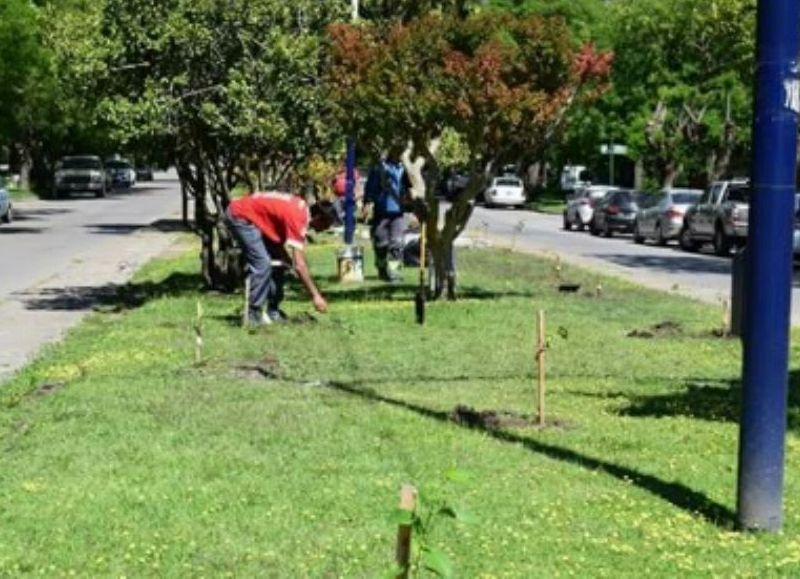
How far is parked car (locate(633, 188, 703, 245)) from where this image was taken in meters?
37.1

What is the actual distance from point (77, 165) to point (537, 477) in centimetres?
6143

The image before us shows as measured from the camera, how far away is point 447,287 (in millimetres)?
17938

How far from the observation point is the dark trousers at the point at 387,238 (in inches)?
843

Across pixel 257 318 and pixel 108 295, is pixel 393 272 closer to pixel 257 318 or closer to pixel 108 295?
pixel 108 295

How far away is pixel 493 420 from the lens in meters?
9.21

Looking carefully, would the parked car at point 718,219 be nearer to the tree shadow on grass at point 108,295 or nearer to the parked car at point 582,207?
the parked car at point 582,207

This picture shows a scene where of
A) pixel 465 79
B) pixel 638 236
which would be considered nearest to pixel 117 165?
pixel 638 236

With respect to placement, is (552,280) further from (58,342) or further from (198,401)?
(198,401)

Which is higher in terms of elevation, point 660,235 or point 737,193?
point 737,193

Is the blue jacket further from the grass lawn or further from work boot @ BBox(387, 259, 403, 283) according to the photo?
the grass lawn

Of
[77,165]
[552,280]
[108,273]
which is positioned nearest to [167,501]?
[552,280]

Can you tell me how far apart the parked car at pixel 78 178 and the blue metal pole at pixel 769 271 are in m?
60.8

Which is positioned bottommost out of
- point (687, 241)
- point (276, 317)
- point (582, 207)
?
point (687, 241)

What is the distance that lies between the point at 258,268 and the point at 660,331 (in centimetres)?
418
